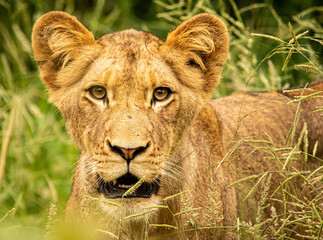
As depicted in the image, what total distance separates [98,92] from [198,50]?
69 cm

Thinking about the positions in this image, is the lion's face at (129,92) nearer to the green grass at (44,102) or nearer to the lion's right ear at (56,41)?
the lion's right ear at (56,41)

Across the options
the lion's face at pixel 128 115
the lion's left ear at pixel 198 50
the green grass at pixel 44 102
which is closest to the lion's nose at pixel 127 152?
the lion's face at pixel 128 115

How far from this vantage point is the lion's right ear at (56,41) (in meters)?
3.25

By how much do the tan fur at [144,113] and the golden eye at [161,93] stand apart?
0.09ft

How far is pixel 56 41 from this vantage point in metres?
3.30

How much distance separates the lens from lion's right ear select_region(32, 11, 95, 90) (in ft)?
10.7

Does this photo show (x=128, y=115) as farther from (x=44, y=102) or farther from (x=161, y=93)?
(x=44, y=102)

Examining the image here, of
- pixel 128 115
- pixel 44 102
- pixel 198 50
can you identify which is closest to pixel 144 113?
pixel 128 115

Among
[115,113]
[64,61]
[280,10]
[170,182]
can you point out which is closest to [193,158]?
[170,182]

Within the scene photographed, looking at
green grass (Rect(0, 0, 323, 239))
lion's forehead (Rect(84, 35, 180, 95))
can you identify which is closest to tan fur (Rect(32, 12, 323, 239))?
lion's forehead (Rect(84, 35, 180, 95))

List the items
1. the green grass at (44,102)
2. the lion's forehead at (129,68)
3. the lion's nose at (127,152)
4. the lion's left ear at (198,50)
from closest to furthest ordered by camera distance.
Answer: the lion's nose at (127,152) < the lion's forehead at (129,68) < the lion's left ear at (198,50) < the green grass at (44,102)

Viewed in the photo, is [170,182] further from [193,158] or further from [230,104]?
[230,104]

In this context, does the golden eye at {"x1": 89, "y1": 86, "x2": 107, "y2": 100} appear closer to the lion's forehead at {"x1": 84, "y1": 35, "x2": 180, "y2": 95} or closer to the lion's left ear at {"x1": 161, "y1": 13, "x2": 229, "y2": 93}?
the lion's forehead at {"x1": 84, "y1": 35, "x2": 180, "y2": 95}

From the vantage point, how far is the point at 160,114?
9.89 feet
